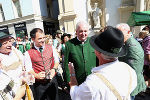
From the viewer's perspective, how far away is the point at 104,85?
966 mm

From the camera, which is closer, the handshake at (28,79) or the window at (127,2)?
the handshake at (28,79)

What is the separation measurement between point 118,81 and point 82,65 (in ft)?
3.66

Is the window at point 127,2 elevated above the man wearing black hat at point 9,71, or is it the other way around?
the window at point 127,2

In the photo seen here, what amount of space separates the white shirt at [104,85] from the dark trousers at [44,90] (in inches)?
51.5

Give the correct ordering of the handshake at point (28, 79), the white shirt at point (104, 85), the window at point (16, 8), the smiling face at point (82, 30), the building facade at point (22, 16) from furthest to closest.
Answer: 1. the window at point (16, 8)
2. the building facade at point (22, 16)
3. the smiling face at point (82, 30)
4. the handshake at point (28, 79)
5. the white shirt at point (104, 85)

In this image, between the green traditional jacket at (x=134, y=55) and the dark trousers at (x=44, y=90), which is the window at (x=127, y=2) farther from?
the dark trousers at (x=44, y=90)

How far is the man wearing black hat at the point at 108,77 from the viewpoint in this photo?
3.18ft

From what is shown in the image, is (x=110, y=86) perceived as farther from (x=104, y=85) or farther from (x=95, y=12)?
(x=95, y=12)

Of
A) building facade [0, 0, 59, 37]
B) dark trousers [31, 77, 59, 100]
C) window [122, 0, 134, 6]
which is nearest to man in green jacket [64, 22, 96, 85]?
dark trousers [31, 77, 59, 100]

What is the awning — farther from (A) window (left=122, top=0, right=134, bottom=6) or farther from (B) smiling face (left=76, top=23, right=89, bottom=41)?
(A) window (left=122, top=0, right=134, bottom=6)

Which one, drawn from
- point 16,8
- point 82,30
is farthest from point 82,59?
point 16,8

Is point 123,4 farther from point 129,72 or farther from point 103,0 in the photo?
point 129,72

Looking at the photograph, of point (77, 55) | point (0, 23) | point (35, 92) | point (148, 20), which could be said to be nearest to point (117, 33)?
point (77, 55)

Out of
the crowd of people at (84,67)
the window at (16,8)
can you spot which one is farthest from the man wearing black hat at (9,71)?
the window at (16,8)
